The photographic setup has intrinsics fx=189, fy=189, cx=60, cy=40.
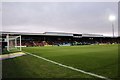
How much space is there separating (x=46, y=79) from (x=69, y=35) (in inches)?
2489

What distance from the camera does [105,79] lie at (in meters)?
6.00

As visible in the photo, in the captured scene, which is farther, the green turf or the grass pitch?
the grass pitch

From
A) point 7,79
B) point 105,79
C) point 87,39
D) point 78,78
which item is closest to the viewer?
point 105,79

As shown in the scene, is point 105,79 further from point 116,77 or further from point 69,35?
point 69,35

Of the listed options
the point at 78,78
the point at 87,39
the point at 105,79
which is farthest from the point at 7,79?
the point at 87,39

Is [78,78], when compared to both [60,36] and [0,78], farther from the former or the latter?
[60,36]

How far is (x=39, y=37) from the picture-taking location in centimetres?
6856

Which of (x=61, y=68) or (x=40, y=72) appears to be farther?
(x=61, y=68)

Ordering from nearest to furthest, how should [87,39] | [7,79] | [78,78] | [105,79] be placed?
[105,79], [78,78], [7,79], [87,39]

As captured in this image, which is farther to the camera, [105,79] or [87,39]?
[87,39]

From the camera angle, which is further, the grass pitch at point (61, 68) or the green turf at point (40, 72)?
the grass pitch at point (61, 68)

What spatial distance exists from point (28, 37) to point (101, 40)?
3459 cm

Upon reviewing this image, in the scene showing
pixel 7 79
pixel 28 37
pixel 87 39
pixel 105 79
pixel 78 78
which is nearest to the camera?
pixel 105 79

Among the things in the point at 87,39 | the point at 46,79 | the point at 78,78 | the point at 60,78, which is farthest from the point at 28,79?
the point at 87,39
